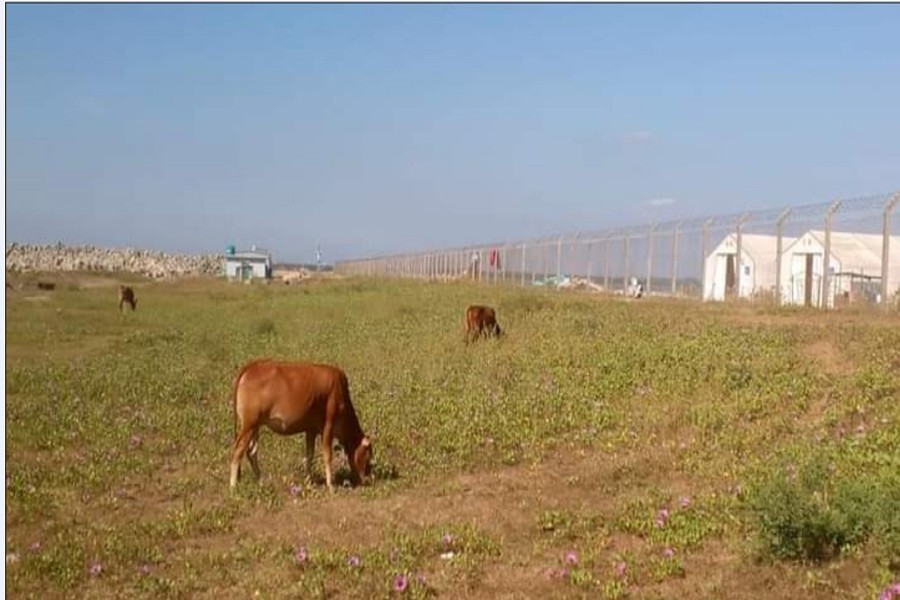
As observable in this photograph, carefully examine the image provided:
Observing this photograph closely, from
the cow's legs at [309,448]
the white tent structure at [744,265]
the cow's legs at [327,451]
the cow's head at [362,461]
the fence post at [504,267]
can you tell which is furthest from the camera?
the fence post at [504,267]

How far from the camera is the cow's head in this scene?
10.5 metres

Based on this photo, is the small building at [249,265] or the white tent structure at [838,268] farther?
the small building at [249,265]

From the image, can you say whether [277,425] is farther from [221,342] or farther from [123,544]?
[221,342]

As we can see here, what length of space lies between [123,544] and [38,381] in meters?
10.9

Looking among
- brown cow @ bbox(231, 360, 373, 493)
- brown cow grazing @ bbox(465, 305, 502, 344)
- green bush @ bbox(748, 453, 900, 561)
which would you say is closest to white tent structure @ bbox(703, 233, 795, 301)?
brown cow grazing @ bbox(465, 305, 502, 344)

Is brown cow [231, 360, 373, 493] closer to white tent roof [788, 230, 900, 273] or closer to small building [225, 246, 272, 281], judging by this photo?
white tent roof [788, 230, 900, 273]

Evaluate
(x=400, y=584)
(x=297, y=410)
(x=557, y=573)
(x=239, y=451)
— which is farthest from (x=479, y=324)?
(x=400, y=584)

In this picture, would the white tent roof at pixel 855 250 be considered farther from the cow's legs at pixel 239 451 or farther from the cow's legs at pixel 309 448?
the cow's legs at pixel 239 451

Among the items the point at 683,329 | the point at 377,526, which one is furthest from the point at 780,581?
the point at 683,329

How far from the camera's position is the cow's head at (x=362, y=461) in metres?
10.5

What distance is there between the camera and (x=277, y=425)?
10.4 m

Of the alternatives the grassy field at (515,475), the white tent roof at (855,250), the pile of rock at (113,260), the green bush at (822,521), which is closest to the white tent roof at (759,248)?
the white tent roof at (855,250)

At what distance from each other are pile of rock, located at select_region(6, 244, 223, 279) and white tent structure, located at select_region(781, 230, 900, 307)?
73.9 metres

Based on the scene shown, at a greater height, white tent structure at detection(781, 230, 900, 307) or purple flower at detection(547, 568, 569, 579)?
white tent structure at detection(781, 230, 900, 307)
